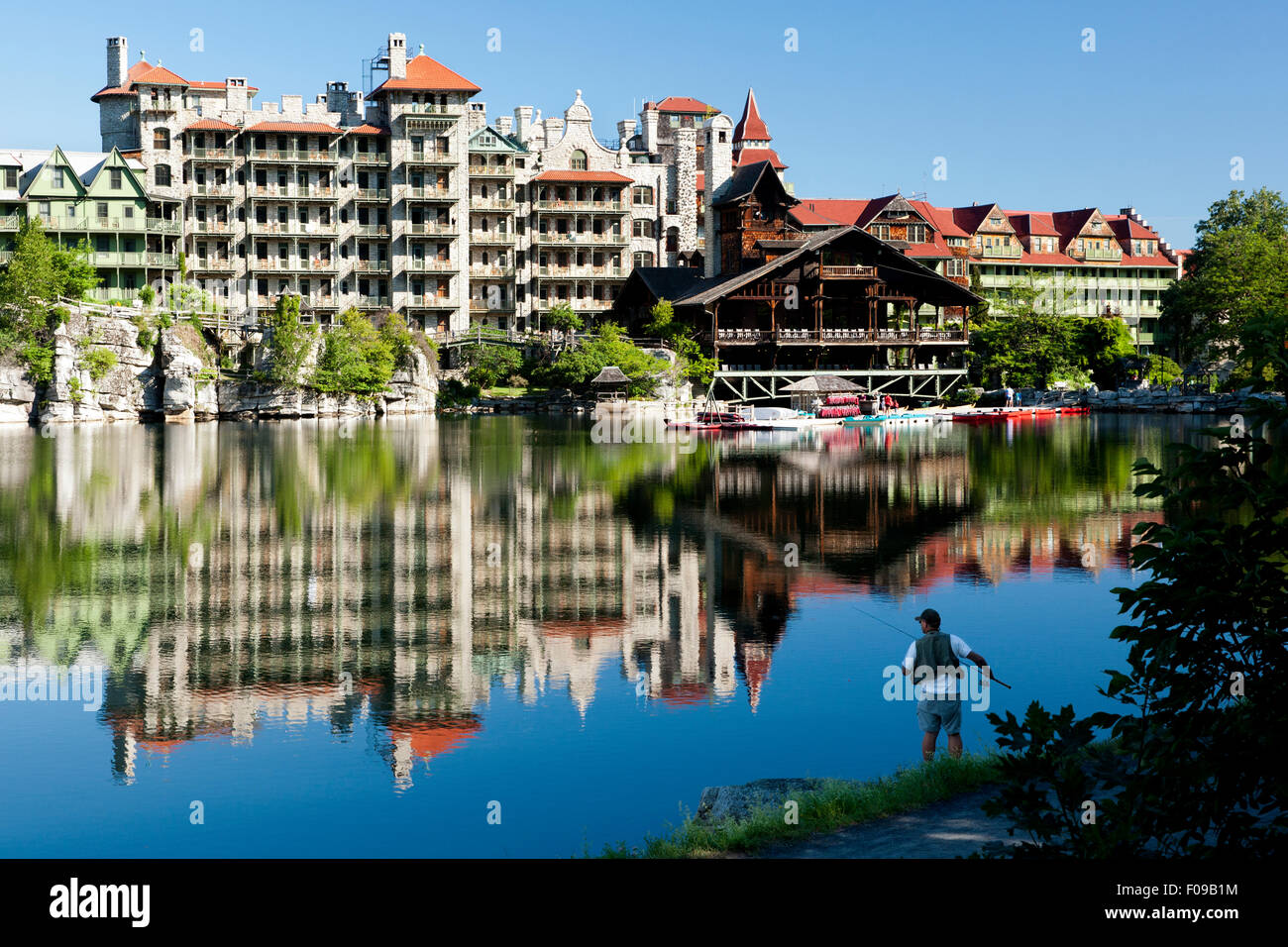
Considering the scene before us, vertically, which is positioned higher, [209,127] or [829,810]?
[209,127]

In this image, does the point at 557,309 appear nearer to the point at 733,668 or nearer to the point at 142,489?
the point at 142,489

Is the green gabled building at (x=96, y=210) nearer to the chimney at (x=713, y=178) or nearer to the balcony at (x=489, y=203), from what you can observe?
the balcony at (x=489, y=203)

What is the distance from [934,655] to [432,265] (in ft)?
293

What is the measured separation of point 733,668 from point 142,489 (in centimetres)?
2732

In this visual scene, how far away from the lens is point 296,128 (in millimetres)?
96188

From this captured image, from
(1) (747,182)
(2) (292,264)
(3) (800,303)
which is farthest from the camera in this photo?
(2) (292,264)

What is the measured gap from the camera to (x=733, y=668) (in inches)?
762

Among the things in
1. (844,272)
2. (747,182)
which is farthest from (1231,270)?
(747,182)

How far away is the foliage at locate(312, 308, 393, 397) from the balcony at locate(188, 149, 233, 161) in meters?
17.0

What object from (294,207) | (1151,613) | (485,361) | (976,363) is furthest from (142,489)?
(976,363)

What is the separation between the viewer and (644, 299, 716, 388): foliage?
286ft

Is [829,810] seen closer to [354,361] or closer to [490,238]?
[354,361]

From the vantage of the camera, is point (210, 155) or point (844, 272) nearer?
point (844, 272)
